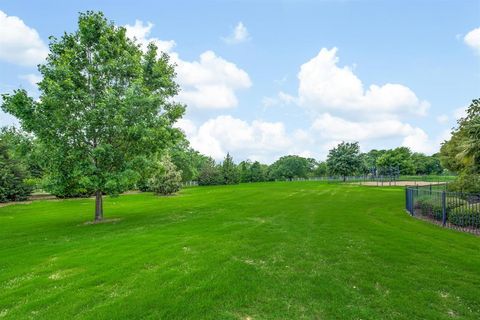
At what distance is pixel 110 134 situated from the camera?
1764 centimetres

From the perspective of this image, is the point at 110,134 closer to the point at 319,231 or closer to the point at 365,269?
the point at 319,231

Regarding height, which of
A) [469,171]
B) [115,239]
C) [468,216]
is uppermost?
[469,171]

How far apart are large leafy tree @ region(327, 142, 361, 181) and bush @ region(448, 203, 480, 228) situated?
57.3 meters

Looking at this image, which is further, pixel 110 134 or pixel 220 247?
pixel 110 134

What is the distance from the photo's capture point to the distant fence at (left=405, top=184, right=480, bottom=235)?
13.8 m

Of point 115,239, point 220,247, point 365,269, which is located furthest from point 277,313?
point 115,239

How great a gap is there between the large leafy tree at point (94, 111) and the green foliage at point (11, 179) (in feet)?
83.0

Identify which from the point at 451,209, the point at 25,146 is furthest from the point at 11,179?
the point at 451,209

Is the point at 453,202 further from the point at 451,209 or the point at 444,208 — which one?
the point at 444,208

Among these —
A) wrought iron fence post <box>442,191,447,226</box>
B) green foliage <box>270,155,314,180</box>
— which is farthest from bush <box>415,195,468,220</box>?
green foliage <box>270,155,314,180</box>

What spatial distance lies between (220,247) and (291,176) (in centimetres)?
9505

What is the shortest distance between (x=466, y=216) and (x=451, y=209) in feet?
3.33

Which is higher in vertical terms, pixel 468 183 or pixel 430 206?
pixel 468 183

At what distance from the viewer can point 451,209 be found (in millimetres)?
15008
